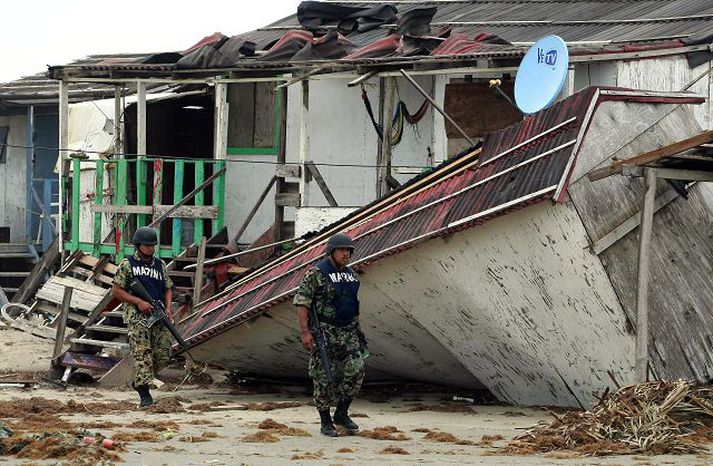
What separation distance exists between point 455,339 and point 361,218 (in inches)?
65.8

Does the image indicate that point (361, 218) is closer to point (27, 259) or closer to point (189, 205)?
point (189, 205)

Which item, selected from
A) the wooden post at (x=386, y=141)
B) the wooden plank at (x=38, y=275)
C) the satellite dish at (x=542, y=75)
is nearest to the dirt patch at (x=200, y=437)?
the satellite dish at (x=542, y=75)

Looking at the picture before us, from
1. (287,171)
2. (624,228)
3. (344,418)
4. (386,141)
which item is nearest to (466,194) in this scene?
(624,228)

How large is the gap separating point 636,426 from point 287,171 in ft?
31.1

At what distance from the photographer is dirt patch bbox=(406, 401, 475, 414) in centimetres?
1352

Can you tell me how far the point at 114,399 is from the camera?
49.9 ft

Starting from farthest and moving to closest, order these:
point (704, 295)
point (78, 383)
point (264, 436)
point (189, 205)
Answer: point (189, 205) < point (78, 383) < point (704, 295) < point (264, 436)

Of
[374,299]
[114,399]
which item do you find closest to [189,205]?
[114,399]

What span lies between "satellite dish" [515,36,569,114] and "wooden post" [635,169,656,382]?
2.47 metres

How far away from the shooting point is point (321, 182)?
59.4 feet

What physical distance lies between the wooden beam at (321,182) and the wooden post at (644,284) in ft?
22.7

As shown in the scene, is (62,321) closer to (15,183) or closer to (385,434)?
(385,434)

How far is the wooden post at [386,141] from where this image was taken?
17.4m

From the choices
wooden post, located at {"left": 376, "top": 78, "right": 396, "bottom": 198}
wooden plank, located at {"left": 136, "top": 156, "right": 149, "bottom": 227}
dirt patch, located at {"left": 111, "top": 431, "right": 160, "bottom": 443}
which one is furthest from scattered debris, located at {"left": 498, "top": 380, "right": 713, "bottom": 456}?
wooden plank, located at {"left": 136, "top": 156, "right": 149, "bottom": 227}
